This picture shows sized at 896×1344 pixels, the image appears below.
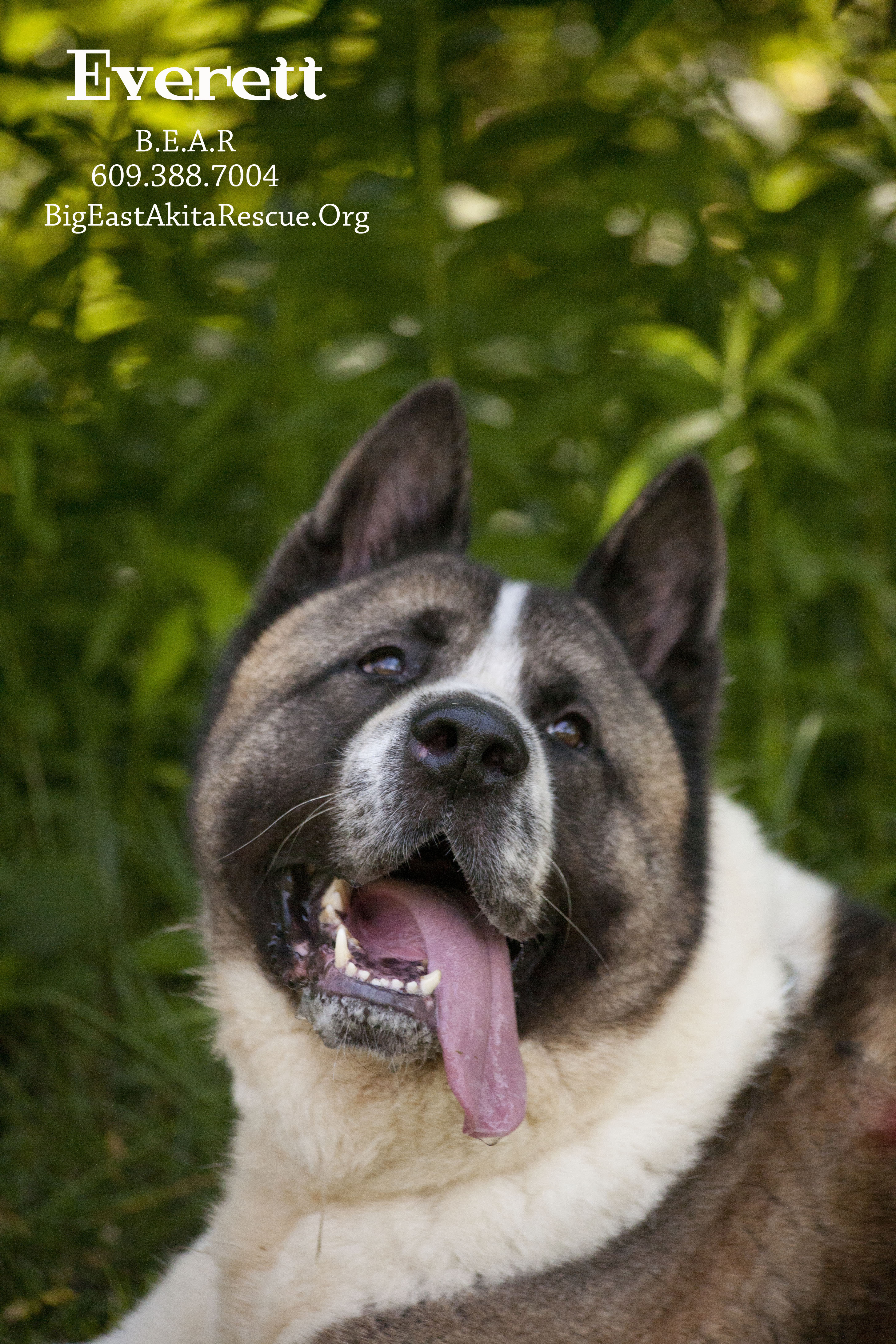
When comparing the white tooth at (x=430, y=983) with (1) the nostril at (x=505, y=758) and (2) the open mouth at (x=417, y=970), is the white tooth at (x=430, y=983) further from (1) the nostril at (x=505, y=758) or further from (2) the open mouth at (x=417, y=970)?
(1) the nostril at (x=505, y=758)

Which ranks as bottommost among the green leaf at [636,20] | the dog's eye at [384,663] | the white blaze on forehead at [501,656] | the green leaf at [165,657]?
the green leaf at [165,657]

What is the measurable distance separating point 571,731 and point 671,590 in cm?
46

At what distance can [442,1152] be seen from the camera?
90.0 inches

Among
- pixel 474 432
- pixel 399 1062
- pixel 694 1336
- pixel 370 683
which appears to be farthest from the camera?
pixel 474 432

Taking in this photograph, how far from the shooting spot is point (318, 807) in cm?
241

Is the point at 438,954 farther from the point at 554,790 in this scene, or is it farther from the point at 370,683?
the point at 370,683

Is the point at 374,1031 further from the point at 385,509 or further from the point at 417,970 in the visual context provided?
the point at 385,509

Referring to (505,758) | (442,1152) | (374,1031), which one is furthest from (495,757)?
(442,1152)

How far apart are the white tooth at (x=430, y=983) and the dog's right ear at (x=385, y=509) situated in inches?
38.3

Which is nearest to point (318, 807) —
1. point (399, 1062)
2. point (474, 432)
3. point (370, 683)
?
point (370, 683)

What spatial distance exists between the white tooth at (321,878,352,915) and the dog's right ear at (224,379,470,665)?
70 cm

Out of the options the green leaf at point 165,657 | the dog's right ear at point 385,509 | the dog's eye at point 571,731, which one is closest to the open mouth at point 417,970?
the dog's eye at point 571,731

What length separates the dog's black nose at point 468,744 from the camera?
85.1 inches

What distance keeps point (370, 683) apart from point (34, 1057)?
1.76 metres
